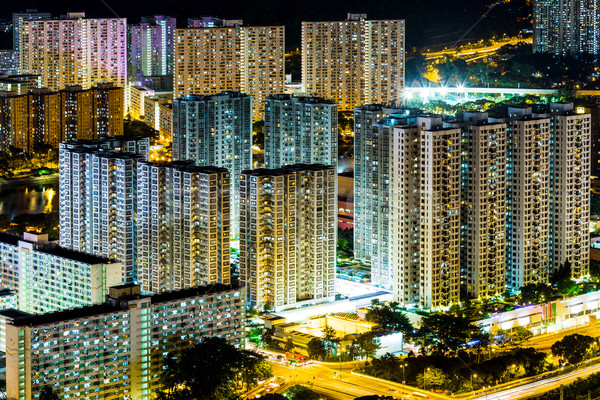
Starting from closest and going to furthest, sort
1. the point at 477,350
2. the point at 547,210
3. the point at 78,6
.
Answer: the point at 477,350, the point at 547,210, the point at 78,6

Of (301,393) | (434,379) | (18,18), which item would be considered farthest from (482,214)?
(18,18)

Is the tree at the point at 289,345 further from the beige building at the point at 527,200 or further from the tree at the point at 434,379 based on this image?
the beige building at the point at 527,200

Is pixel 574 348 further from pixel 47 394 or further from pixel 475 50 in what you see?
pixel 475 50

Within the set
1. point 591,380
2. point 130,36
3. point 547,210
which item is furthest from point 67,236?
point 130,36

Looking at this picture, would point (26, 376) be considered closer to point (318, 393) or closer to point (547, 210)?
point (318, 393)

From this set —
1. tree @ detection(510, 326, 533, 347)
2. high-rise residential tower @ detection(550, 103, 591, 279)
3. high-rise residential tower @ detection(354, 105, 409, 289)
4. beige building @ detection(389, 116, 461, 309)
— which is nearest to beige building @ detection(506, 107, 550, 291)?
high-rise residential tower @ detection(550, 103, 591, 279)

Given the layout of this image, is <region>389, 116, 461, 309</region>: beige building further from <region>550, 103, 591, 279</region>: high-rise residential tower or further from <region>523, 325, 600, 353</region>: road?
<region>550, 103, 591, 279</region>: high-rise residential tower
